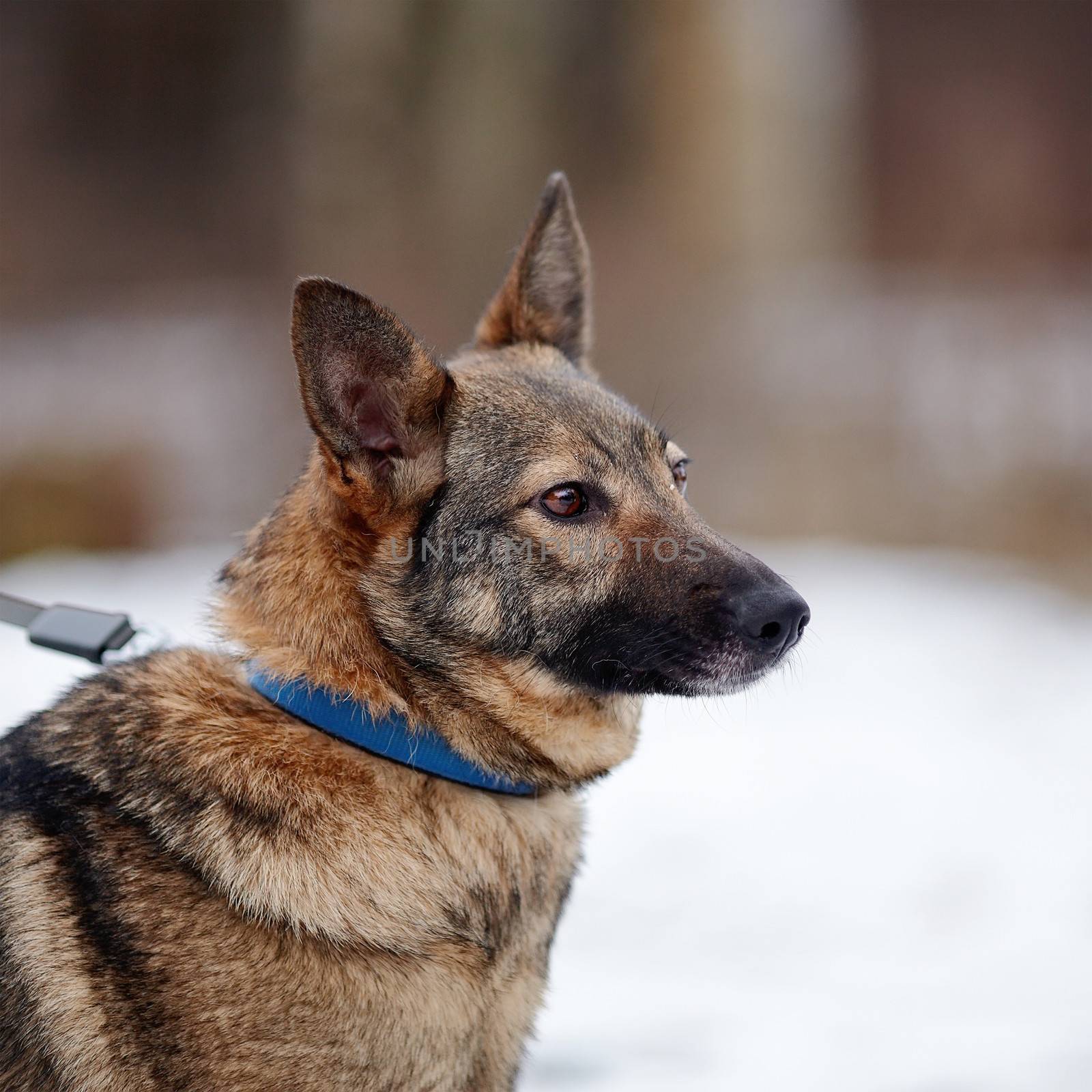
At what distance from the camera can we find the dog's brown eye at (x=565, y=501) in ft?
8.23

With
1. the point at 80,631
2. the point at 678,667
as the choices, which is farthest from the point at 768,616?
the point at 80,631

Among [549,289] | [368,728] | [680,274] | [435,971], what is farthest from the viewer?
[680,274]

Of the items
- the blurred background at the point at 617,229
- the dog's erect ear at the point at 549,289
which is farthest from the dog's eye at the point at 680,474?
the blurred background at the point at 617,229

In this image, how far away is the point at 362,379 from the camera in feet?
7.88

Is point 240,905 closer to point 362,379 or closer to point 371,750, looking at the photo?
point 371,750

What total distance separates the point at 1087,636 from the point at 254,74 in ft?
29.5

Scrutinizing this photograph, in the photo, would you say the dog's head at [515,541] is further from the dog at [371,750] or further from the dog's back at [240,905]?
the dog's back at [240,905]

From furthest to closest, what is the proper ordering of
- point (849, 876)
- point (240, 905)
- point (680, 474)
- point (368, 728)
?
point (849, 876)
point (680, 474)
point (368, 728)
point (240, 905)

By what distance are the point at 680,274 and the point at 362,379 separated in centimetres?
877

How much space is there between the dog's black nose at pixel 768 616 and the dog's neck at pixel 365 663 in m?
0.37

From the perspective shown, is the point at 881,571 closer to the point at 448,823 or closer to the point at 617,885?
the point at 617,885

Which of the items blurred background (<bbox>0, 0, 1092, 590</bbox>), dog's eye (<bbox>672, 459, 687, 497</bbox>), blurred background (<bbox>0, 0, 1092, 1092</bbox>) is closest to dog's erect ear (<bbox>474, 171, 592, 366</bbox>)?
dog's eye (<bbox>672, 459, 687, 497</bbox>)

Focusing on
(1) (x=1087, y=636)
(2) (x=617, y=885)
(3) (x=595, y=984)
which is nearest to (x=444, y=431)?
(3) (x=595, y=984)

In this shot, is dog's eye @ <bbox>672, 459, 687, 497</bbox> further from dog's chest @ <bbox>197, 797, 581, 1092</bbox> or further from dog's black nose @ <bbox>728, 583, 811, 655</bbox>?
dog's chest @ <bbox>197, 797, 581, 1092</bbox>
